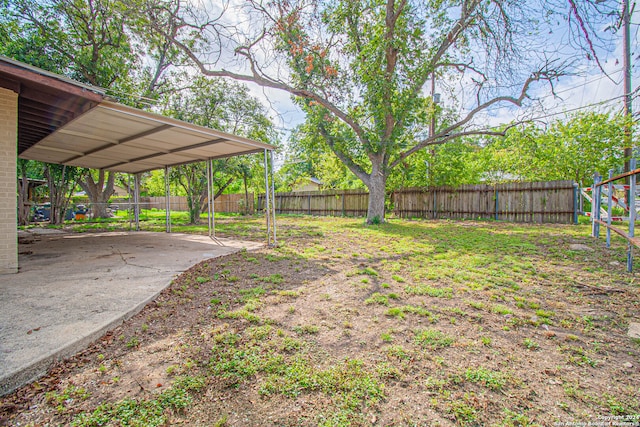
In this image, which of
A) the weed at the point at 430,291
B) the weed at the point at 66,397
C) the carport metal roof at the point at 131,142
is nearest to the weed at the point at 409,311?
the weed at the point at 430,291

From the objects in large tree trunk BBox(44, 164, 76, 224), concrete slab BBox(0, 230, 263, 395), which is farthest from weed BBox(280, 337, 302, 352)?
large tree trunk BBox(44, 164, 76, 224)

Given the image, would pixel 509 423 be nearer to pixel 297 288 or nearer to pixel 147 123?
pixel 297 288

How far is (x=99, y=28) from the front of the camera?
10.1 metres

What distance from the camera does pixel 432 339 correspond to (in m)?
2.18

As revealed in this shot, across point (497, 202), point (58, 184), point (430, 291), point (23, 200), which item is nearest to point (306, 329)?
point (430, 291)

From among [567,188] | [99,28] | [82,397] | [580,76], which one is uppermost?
[99,28]

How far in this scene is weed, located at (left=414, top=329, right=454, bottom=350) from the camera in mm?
2104

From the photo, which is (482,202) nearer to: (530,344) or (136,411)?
(530,344)

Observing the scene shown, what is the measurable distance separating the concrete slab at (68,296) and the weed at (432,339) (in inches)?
99.1

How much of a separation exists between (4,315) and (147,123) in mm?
3327

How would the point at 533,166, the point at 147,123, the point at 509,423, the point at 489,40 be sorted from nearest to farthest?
the point at 509,423
the point at 147,123
the point at 489,40
the point at 533,166

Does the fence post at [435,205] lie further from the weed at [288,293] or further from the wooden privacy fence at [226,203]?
the wooden privacy fence at [226,203]

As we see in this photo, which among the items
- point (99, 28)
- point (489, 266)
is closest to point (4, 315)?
point (489, 266)

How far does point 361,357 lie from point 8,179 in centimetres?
492
